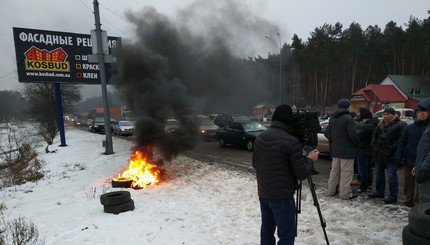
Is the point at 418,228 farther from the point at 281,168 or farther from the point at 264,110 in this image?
the point at 264,110

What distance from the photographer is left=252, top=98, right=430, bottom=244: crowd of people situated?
329 centimetres

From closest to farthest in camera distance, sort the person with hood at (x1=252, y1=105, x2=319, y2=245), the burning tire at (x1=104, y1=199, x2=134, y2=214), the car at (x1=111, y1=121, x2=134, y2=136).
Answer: the person with hood at (x1=252, y1=105, x2=319, y2=245)
the burning tire at (x1=104, y1=199, x2=134, y2=214)
the car at (x1=111, y1=121, x2=134, y2=136)

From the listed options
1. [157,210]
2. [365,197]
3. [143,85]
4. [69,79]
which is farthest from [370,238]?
[69,79]

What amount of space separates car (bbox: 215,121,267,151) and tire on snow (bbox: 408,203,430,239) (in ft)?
36.3

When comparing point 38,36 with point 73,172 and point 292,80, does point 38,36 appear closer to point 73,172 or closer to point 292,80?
point 73,172

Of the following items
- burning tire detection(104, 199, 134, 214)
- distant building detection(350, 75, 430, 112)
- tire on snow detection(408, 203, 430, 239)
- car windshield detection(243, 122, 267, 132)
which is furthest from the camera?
distant building detection(350, 75, 430, 112)

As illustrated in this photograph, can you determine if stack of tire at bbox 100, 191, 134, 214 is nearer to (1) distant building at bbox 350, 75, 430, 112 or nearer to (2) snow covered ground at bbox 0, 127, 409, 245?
→ (2) snow covered ground at bbox 0, 127, 409, 245

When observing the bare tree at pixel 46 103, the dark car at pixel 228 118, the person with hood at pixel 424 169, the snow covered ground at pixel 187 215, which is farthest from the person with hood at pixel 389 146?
the bare tree at pixel 46 103

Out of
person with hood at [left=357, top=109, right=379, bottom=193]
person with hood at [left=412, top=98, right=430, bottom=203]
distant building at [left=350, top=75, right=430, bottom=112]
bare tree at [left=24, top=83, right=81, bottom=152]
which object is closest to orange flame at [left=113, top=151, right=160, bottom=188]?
person with hood at [left=357, top=109, right=379, bottom=193]

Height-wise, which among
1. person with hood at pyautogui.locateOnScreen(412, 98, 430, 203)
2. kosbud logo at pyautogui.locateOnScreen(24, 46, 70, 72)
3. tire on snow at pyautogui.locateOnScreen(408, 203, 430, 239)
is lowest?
tire on snow at pyautogui.locateOnScreen(408, 203, 430, 239)

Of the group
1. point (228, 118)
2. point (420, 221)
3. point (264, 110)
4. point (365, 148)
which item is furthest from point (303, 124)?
point (264, 110)

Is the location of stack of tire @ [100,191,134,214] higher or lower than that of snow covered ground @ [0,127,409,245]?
higher

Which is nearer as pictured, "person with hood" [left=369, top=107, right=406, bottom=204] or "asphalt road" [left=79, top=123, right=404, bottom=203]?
"person with hood" [left=369, top=107, right=406, bottom=204]

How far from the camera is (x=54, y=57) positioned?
1576 centimetres
